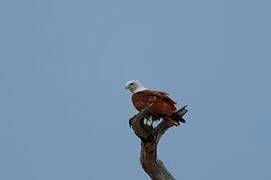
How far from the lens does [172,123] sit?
3752mm

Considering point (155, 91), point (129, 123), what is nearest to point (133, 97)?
point (155, 91)

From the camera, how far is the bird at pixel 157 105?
148 inches

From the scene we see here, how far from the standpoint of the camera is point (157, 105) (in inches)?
150

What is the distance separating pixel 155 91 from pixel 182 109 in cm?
38

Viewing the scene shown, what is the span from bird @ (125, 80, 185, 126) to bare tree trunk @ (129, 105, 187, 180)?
0.18 feet

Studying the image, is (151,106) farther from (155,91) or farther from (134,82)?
(134,82)

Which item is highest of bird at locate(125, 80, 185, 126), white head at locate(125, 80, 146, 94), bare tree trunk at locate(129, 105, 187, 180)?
white head at locate(125, 80, 146, 94)

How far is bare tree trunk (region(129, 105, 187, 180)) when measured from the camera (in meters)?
3.59

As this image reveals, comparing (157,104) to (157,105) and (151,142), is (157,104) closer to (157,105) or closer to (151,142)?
(157,105)

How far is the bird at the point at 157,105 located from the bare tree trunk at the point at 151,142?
5cm

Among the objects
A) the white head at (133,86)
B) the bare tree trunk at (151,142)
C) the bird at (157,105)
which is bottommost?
the bare tree trunk at (151,142)

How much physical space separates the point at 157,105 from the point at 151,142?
13.7 inches

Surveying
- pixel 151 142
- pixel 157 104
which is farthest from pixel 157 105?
pixel 151 142

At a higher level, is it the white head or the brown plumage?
the white head
